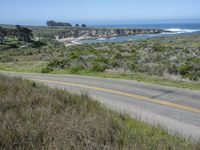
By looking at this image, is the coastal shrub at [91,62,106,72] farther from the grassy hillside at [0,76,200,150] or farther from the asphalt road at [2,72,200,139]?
the grassy hillside at [0,76,200,150]

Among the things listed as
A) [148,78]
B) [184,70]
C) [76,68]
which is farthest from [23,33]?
[148,78]

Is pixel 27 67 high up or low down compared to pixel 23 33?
up

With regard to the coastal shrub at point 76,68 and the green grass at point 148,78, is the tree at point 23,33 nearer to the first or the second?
the coastal shrub at point 76,68

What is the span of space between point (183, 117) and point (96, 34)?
552 ft

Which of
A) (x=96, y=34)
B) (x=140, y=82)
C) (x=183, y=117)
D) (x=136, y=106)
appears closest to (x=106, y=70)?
(x=140, y=82)

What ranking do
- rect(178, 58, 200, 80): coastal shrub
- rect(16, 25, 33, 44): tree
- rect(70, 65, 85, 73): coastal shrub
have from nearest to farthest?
rect(178, 58, 200, 80): coastal shrub
rect(70, 65, 85, 73): coastal shrub
rect(16, 25, 33, 44): tree

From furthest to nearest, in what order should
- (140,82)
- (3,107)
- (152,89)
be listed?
(140,82), (152,89), (3,107)

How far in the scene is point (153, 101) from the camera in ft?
40.0

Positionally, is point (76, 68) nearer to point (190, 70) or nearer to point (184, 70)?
point (184, 70)

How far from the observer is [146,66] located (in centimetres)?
2123

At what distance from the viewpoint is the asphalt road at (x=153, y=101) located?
9164mm

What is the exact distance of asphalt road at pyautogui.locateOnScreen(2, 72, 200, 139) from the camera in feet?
30.1

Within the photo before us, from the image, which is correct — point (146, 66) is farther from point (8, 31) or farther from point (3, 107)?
point (8, 31)

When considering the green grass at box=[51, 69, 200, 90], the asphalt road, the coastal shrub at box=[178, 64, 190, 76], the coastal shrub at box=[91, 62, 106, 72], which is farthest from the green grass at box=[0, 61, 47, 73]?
the coastal shrub at box=[178, 64, 190, 76]
